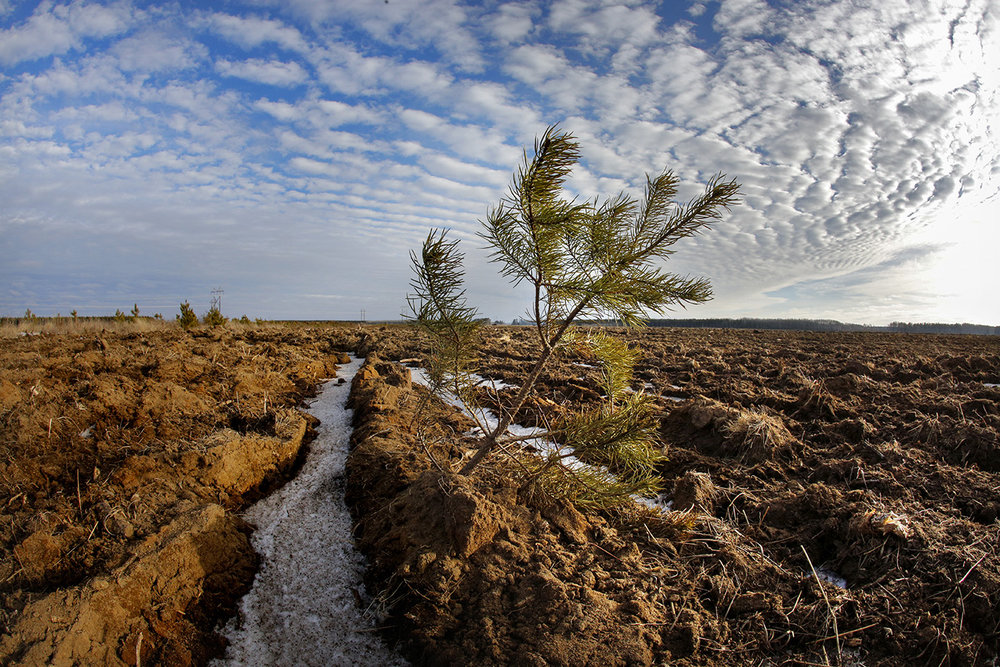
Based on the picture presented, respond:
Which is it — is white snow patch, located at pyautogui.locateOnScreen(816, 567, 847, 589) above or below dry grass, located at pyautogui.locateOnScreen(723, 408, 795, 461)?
below

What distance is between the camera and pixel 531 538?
3078mm

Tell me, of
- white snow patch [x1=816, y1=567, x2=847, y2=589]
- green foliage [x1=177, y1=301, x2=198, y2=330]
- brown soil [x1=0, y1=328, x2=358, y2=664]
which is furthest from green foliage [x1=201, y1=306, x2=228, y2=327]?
white snow patch [x1=816, y1=567, x2=847, y2=589]

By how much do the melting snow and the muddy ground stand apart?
0.50ft

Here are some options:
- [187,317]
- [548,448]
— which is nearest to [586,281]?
[548,448]

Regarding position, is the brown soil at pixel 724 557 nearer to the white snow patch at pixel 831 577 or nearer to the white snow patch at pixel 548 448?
the white snow patch at pixel 831 577

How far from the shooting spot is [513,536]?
3057mm

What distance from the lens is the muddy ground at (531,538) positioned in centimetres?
250

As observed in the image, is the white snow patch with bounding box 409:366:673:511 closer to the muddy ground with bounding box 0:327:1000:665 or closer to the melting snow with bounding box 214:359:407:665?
the muddy ground with bounding box 0:327:1000:665

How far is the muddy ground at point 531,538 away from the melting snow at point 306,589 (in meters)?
0.15

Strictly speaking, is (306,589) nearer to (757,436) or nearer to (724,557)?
(724,557)

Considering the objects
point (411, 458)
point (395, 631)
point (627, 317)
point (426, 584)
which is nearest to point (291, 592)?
point (395, 631)

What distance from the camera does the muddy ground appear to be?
8.20ft

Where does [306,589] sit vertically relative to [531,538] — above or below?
below

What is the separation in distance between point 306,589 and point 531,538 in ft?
5.63
